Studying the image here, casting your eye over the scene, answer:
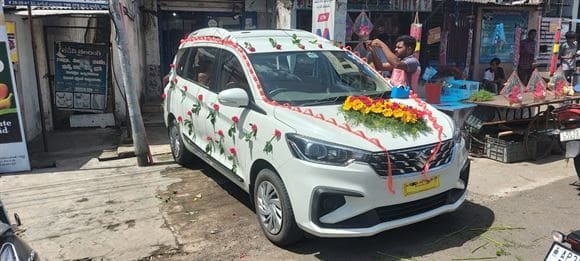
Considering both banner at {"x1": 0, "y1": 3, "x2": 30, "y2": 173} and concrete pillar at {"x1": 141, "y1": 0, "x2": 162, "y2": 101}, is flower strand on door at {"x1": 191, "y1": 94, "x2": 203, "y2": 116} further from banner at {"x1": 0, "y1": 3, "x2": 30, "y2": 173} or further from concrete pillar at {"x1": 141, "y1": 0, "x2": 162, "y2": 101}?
concrete pillar at {"x1": 141, "y1": 0, "x2": 162, "y2": 101}

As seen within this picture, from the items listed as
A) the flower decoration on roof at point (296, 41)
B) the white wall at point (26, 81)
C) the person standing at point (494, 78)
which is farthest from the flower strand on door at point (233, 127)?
the person standing at point (494, 78)

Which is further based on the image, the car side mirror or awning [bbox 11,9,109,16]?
awning [bbox 11,9,109,16]

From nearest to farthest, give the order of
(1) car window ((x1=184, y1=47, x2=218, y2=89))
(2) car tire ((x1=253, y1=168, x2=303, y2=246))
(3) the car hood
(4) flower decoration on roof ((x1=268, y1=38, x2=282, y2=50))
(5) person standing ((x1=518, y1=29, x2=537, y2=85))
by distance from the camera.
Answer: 1. (3) the car hood
2. (2) car tire ((x1=253, y1=168, x2=303, y2=246))
3. (4) flower decoration on roof ((x1=268, y1=38, x2=282, y2=50))
4. (1) car window ((x1=184, y1=47, x2=218, y2=89))
5. (5) person standing ((x1=518, y1=29, x2=537, y2=85))

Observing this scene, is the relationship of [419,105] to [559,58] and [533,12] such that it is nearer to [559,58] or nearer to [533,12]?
[559,58]

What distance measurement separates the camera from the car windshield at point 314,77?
15.3 feet

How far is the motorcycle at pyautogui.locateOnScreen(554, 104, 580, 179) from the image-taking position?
5.19 metres

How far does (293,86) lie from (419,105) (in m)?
1.23

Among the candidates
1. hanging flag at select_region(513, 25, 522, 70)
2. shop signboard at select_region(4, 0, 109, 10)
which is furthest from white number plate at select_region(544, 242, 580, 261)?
hanging flag at select_region(513, 25, 522, 70)

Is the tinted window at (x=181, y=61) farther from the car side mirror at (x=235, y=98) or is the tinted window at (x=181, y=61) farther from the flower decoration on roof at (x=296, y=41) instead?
the car side mirror at (x=235, y=98)

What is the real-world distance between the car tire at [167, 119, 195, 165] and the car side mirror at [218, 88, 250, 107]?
89.5 inches

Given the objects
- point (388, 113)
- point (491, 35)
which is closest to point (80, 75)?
point (388, 113)

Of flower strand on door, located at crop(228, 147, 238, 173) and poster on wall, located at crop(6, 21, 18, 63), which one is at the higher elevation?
poster on wall, located at crop(6, 21, 18, 63)

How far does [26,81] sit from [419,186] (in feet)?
25.2

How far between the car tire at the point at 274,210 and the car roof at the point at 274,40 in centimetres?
144
